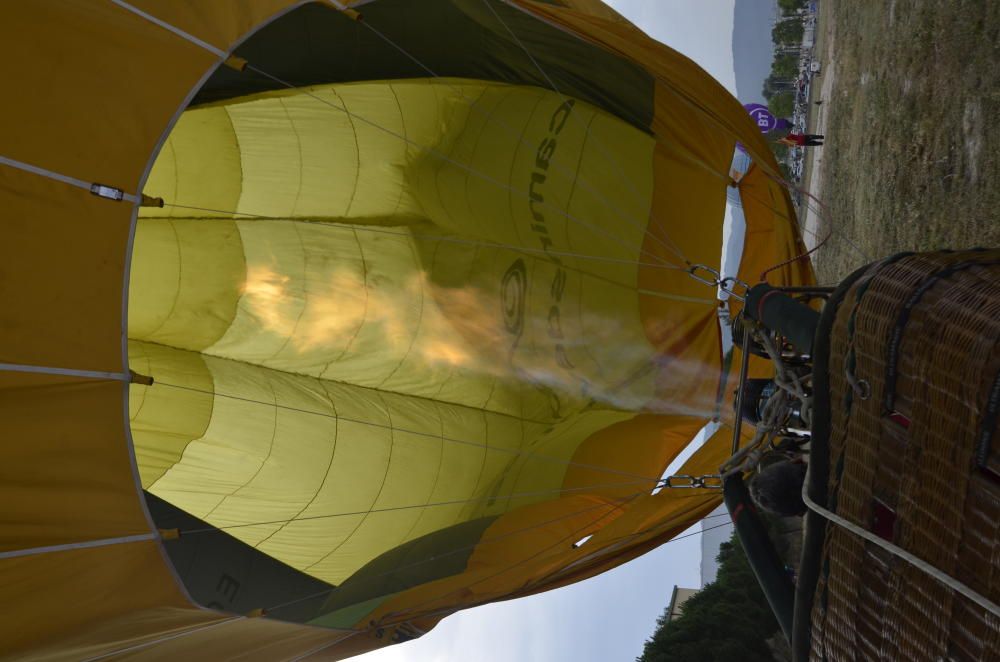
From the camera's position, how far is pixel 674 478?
3883 millimetres

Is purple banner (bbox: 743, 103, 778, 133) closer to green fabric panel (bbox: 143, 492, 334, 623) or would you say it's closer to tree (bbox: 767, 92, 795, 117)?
tree (bbox: 767, 92, 795, 117)

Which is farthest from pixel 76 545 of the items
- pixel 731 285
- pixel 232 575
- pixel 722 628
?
pixel 722 628

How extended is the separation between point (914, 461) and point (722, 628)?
59.3ft

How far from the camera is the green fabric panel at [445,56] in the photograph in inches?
147

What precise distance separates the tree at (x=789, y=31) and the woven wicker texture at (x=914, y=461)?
35642 millimetres

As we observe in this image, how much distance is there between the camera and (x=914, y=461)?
1.43m

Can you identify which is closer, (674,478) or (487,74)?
(674,478)

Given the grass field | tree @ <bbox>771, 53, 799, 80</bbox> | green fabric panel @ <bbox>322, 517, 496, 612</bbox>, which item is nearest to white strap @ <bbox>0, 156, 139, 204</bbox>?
green fabric panel @ <bbox>322, 517, 496, 612</bbox>

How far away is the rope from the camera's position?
1.19m

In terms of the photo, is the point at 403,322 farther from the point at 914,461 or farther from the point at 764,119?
the point at 764,119

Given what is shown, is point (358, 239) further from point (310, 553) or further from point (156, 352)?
point (310, 553)

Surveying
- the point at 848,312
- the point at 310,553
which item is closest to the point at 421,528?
the point at 310,553

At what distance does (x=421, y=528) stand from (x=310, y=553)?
0.60m

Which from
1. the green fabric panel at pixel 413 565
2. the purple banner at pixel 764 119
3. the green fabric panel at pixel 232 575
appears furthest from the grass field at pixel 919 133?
the purple banner at pixel 764 119
